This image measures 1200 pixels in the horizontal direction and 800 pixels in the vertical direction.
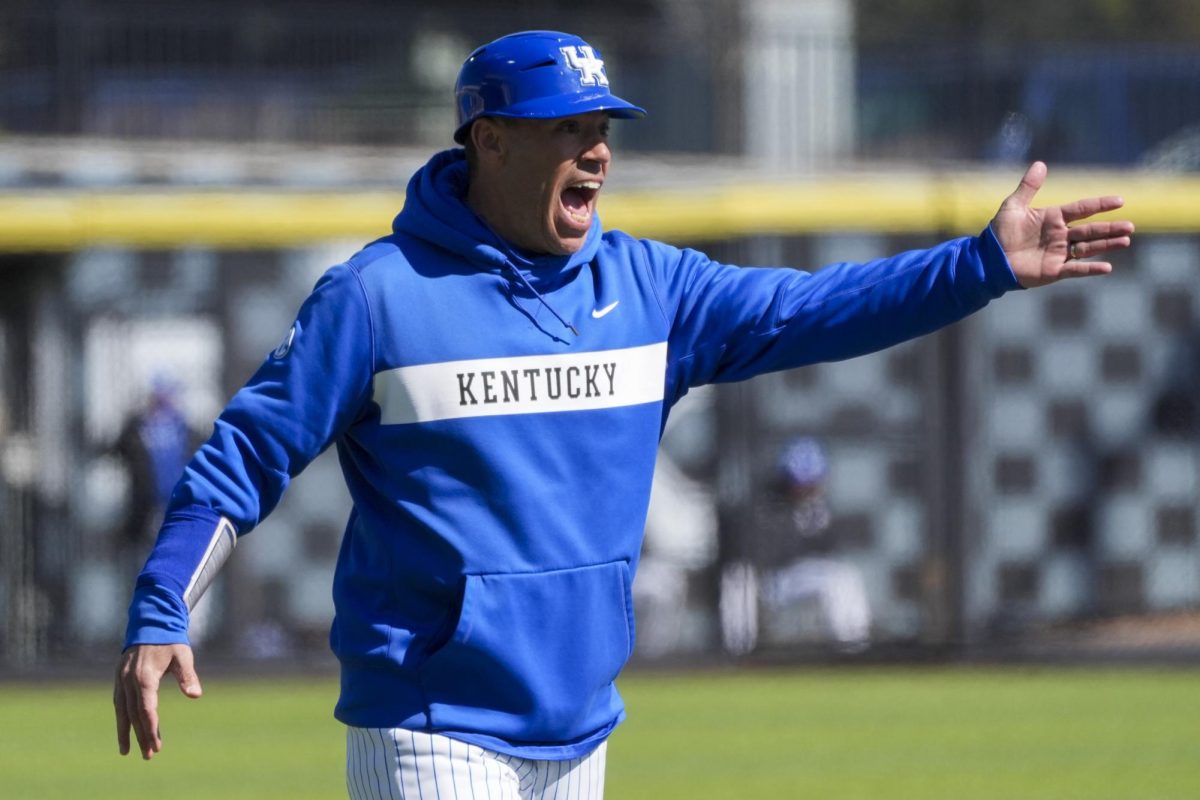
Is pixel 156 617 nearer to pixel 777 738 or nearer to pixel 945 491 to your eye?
pixel 777 738

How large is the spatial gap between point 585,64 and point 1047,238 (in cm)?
93

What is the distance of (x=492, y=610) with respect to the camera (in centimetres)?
374

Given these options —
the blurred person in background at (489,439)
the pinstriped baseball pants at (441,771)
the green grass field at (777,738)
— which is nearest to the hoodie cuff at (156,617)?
the blurred person in background at (489,439)

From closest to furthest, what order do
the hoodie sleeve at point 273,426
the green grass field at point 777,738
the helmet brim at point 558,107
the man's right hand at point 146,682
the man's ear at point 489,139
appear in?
the man's right hand at point 146,682 < the hoodie sleeve at point 273,426 < the helmet brim at point 558,107 < the man's ear at point 489,139 < the green grass field at point 777,738

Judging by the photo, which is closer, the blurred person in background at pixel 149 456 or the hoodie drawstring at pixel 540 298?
the hoodie drawstring at pixel 540 298

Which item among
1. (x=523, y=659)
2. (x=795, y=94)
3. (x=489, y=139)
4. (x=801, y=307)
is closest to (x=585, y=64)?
(x=489, y=139)

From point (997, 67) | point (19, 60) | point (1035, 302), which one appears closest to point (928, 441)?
point (1035, 302)

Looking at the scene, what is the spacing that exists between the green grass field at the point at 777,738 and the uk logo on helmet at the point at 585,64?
464cm

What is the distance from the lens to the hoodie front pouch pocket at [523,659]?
3.74 meters

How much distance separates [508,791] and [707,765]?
5.18 metres

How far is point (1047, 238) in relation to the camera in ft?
12.9

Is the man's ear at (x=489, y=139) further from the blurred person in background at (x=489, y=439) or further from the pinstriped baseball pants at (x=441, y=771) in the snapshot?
the pinstriped baseball pants at (x=441, y=771)

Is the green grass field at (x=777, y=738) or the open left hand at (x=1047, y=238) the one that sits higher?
the open left hand at (x=1047, y=238)

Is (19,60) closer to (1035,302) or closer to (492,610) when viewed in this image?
(1035,302)
